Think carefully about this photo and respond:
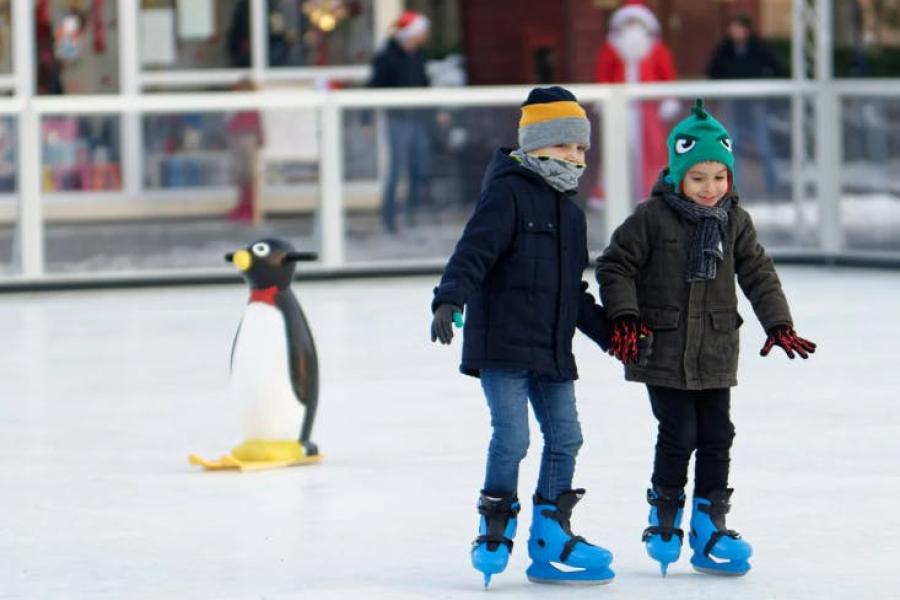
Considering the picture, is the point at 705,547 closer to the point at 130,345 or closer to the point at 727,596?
the point at 727,596

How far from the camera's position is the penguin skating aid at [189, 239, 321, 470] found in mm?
8352

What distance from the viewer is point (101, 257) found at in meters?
15.1

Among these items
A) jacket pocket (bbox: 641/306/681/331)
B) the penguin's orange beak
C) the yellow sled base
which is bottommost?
the yellow sled base

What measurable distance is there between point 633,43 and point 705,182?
10960 mm

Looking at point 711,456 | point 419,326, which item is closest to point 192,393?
point 419,326

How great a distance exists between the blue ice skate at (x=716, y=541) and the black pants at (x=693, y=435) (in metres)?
0.03

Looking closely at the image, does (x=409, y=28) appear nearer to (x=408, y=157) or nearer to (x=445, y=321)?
(x=408, y=157)

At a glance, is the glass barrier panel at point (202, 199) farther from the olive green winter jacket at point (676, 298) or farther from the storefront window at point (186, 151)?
the olive green winter jacket at point (676, 298)

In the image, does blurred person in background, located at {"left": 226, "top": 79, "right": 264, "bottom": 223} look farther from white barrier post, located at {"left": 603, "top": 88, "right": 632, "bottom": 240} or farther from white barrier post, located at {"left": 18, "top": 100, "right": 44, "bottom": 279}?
white barrier post, located at {"left": 603, "top": 88, "right": 632, "bottom": 240}

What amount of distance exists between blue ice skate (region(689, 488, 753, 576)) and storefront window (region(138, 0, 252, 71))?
1429 centimetres

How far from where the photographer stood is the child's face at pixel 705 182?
6148 millimetres

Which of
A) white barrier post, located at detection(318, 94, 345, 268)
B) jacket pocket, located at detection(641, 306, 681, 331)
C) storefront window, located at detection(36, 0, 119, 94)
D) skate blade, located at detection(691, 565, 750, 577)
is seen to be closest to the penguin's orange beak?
jacket pocket, located at detection(641, 306, 681, 331)

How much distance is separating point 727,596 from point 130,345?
6.74 meters

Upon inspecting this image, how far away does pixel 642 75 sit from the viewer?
16828 millimetres
